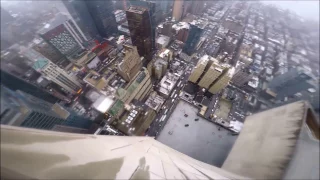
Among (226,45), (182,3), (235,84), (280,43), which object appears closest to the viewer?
(235,84)

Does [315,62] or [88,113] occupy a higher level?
[315,62]

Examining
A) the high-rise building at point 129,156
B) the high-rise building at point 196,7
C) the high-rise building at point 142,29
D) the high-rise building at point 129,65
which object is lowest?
the high-rise building at point 129,156

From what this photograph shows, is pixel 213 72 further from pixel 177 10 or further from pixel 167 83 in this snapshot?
pixel 177 10

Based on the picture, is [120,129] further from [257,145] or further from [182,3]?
[182,3]

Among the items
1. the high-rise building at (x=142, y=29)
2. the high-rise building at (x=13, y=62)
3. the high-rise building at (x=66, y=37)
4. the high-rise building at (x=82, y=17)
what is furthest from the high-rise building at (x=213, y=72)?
the high-rise building at (x=82, y=17)

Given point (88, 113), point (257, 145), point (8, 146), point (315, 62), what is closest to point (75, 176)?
point (8, 146)

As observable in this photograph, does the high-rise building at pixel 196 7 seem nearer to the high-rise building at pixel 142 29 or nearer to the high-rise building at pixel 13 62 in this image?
the high-rise building at pixel 142 29
